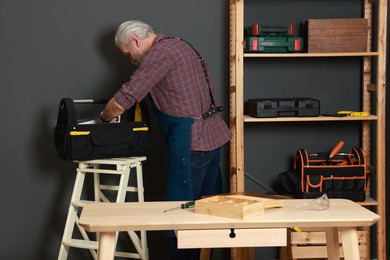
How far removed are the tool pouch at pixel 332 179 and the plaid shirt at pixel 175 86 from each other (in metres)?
0.62

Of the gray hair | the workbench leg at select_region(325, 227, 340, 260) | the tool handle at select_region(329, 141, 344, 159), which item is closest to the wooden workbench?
the workbench leg at select_region(325, 227, 340, 260)

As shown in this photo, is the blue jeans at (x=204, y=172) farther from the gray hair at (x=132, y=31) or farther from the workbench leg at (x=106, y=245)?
the workbench leg at (x=106, y=245)

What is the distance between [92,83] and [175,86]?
3.06 feet

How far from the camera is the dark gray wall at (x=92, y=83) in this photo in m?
4.34

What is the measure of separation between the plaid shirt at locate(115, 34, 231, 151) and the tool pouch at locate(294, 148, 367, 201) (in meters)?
0.62

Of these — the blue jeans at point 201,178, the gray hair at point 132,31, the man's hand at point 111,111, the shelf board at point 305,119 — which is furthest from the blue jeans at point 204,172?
the gray hair at point 132,31

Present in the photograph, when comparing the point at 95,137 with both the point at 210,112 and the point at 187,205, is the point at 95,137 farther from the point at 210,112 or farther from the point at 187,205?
the point at 187,205

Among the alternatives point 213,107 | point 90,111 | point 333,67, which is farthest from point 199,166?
point 333,67

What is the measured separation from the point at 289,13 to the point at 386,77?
0.76 m

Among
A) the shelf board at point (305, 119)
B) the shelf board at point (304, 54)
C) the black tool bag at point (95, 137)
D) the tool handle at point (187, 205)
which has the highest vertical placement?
the shelf board at point (304, 54)

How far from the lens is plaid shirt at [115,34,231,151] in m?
3.57

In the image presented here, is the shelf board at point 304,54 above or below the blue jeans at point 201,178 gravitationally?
above

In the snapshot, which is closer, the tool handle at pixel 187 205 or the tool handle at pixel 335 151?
the tool handle at pixel 187 205

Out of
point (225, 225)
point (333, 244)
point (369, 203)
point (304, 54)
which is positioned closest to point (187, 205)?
point (225, 225)
